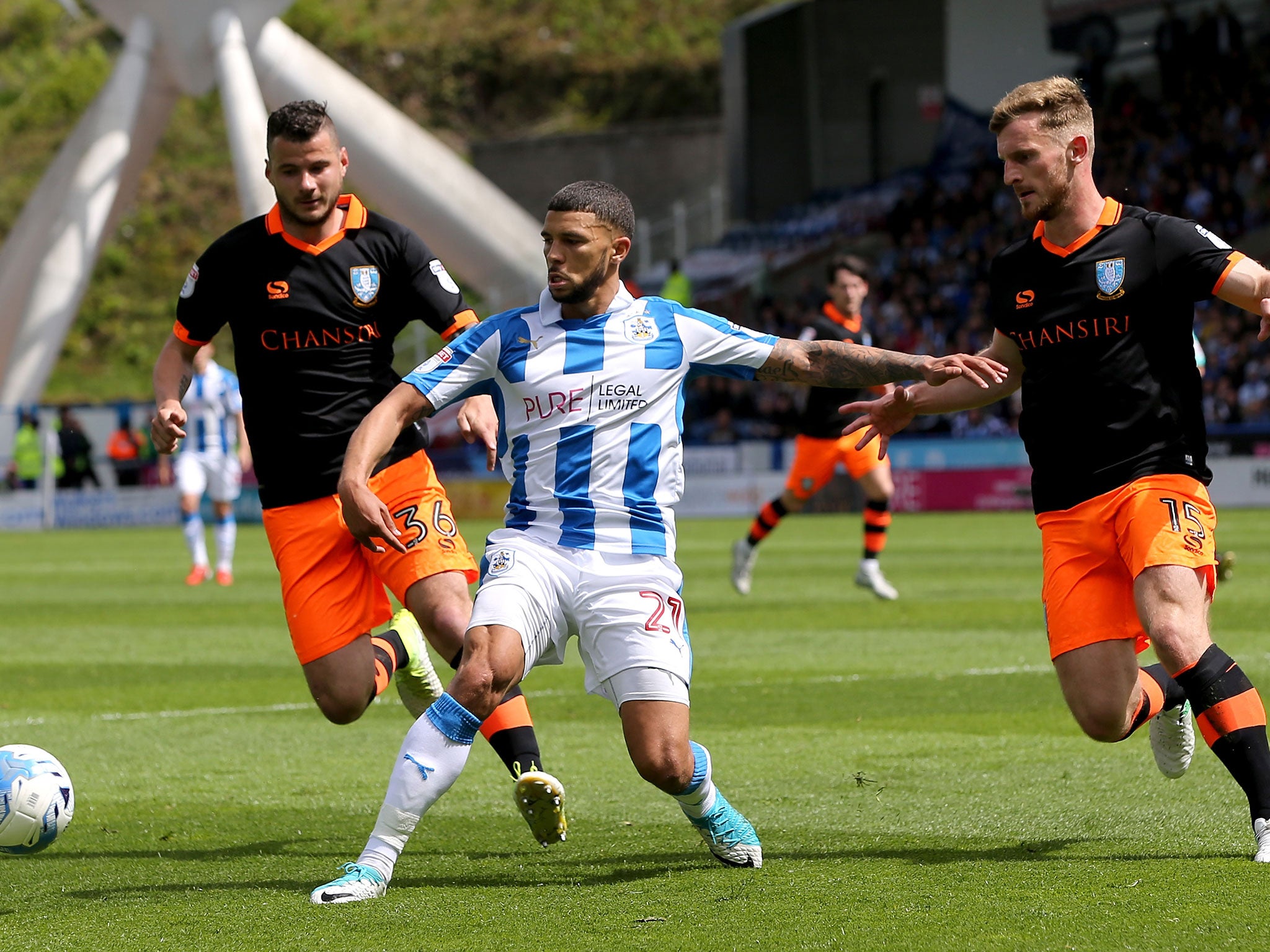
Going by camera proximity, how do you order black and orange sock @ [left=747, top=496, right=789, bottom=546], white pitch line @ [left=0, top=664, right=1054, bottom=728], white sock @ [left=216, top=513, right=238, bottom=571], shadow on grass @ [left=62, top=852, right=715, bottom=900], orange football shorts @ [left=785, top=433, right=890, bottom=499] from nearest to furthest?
shadow on grass @ [left=62, top=852, right=715, bottom=900], white pitch line @ [left=0, top=664, right=1054, bottom=728], orange football shorts @ [left=785, top=433, right=890, bottom=499], black and orange sock @ [left=747, top=496, right=789, bottom=546], white sock @ [left=216, top=513, right=238, bottom=571]

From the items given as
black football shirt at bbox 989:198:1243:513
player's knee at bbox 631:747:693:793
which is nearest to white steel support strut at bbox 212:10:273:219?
black football shirt at bbox 989:198:1243:513

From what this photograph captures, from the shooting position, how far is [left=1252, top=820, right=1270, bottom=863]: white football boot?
4.45 m

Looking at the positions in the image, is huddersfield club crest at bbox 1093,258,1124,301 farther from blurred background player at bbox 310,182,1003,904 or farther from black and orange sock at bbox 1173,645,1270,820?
black and orange sock at bbox 1173,645,1270,820

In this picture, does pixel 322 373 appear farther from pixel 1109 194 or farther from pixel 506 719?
pixel 1109 194

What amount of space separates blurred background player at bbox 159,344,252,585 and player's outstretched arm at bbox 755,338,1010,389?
37.4 feet

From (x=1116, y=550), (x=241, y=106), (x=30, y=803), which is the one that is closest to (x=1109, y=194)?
(x=241, y=106)

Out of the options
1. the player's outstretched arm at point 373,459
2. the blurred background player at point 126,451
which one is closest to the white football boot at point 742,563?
the player's outstretched arm at point 373,459

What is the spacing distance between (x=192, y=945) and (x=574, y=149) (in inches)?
1601

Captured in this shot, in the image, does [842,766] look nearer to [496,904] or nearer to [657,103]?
[496,904]

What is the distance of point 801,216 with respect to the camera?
3775cm

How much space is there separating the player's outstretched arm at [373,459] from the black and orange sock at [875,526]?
860 cm

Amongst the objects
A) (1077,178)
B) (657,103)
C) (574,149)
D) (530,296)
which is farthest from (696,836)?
(657,103)

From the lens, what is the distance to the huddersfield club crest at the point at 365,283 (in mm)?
5652

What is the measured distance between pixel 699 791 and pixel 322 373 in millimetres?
2052
